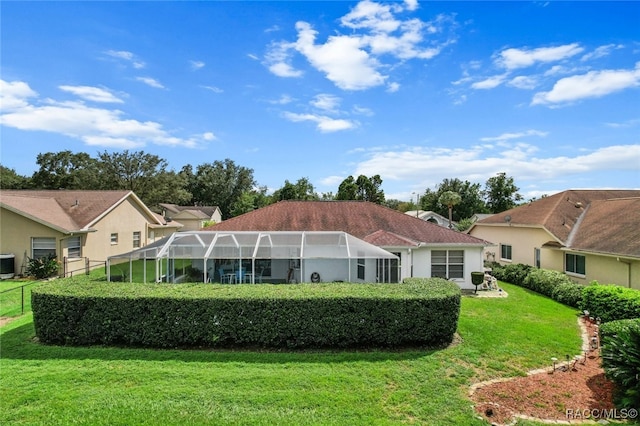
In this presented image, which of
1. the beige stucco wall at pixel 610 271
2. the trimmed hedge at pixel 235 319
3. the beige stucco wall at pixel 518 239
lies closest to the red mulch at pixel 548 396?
the trimmed hedge at pixel 235 319

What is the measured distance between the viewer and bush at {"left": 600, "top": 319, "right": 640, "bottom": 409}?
218 inches

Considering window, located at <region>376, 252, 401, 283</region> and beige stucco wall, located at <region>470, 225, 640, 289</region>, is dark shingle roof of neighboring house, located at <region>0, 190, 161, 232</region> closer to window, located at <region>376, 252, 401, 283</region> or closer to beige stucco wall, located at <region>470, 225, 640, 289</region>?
window, located at <region>376, 252, 401, 283</region>

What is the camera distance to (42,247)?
18531 millimetres

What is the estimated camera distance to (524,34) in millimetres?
13125

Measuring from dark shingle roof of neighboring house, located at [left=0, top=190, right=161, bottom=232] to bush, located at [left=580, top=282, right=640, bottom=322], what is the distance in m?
24.8

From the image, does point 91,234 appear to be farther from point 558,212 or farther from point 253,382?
point 558,212

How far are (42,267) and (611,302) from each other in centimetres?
2529

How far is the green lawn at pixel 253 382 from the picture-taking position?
5.21 meters

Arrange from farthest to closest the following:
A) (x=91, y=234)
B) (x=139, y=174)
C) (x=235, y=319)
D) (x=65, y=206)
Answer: (x=139, y=174) < (x=65, y=206) < (x=91, y=234) < (x=235, y=319)

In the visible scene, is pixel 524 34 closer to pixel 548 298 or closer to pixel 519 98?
pixel 519 98

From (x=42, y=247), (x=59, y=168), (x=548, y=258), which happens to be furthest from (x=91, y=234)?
(x=59, y=168)

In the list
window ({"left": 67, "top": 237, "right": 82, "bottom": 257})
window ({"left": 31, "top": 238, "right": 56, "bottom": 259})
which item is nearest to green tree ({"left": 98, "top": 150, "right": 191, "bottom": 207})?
window ({"left": 67, "top": 237, "right": 82, "bottom": 257})

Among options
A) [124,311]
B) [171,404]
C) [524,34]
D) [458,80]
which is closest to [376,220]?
[458,80]

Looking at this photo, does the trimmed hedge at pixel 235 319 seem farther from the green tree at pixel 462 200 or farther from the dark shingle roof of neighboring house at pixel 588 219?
the green tree at pixel 462 200
